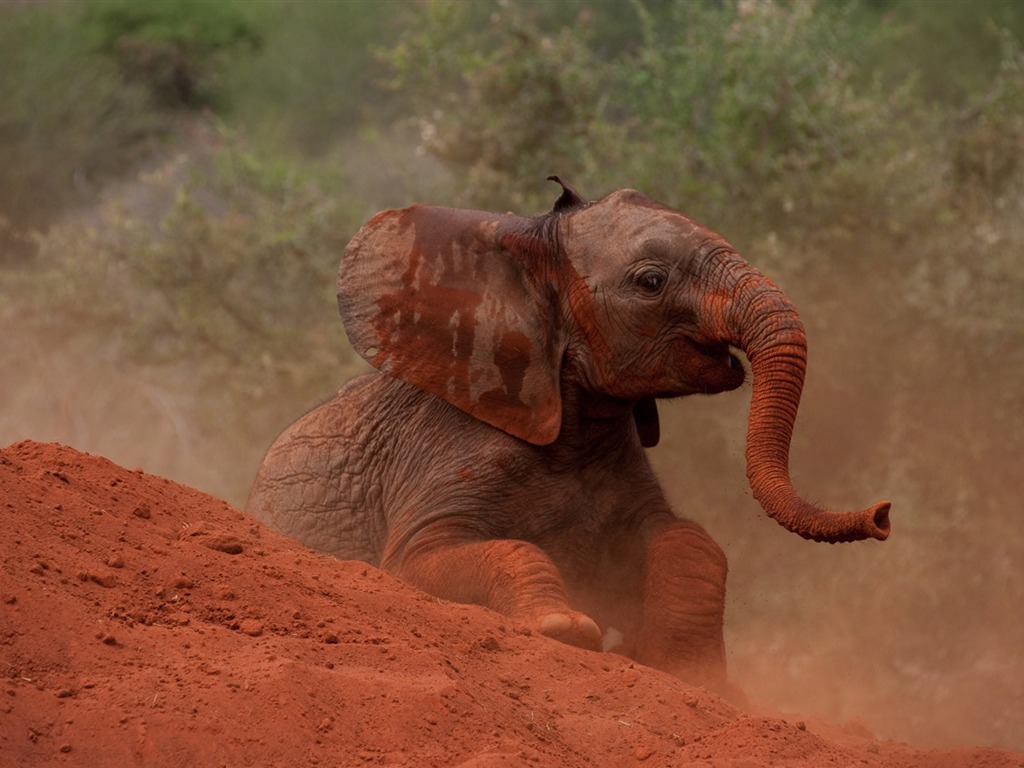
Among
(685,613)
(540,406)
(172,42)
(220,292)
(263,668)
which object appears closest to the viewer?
(263,668)

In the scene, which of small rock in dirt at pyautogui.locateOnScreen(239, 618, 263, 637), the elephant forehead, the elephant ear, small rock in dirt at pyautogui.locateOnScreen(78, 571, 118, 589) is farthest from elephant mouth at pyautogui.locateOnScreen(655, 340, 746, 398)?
small rock in dirt at pyautogui.locateOnScreen(78, 571, 118, 589)

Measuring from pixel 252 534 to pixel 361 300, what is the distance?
6.32 ft

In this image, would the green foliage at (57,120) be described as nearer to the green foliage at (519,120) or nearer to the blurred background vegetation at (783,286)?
the blurred background vegetation at (783,286)

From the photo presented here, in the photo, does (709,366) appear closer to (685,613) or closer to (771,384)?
(771,384)

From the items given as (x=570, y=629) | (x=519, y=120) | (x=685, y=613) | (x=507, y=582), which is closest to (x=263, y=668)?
(x=570, y=629)

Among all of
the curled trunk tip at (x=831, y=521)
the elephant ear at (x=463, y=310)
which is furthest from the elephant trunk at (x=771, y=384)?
the elephant ear at (x=463, y=310)

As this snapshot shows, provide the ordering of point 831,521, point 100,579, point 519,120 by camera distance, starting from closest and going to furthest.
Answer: point 100,579
point 831,521
point 519,120

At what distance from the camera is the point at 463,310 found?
7.35m

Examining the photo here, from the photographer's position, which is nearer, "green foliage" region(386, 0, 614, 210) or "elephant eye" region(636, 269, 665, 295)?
"elephant eye" region(636, 269, 665, 295)

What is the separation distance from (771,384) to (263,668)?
8.57 ft

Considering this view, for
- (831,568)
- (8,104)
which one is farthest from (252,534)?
(8,104)

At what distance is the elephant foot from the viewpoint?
5980 mm

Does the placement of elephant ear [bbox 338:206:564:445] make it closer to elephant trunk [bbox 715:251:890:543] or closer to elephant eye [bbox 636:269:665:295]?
elephant eye [bbox 636:269:665:295]

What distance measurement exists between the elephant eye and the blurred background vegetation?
12.0ft
